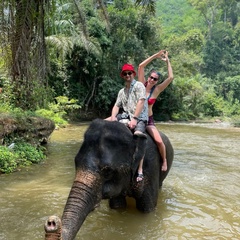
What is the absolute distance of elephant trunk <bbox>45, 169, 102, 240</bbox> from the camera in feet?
9.62

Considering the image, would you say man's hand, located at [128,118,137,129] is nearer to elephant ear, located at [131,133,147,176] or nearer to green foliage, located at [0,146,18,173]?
elephant ear, located at [131,133,147,176]

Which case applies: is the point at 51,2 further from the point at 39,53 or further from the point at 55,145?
the point at 55,145

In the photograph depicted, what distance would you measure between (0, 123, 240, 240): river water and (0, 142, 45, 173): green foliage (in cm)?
23

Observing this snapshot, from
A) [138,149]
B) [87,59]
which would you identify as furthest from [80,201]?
[87,59]

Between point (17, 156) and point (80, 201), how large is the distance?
5132 mm

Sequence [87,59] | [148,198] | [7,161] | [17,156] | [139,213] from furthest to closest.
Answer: [87,59] < [17,156] < [7,161] < [139,213] < [148,198]

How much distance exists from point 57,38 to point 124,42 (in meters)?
6.71

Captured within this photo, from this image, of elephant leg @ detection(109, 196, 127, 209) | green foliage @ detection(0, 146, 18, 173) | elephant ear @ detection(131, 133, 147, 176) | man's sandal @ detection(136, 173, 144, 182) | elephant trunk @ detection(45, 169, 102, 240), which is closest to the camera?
elephant trunk @ detection(45, 169, 102, 240)

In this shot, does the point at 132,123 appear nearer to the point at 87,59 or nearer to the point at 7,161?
the point at 7,161

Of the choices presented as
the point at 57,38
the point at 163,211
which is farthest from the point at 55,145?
the point at 57,38

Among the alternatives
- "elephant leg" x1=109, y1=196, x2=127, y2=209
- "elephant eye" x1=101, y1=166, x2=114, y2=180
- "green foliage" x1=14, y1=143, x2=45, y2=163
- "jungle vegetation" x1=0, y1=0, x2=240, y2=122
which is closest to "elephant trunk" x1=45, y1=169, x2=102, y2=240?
"elephant eye" x1=101, y1=166, x2=114, y2=180

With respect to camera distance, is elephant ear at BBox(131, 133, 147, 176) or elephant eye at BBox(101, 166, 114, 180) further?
elephant ear at BBox(131, 133, 147, 176)

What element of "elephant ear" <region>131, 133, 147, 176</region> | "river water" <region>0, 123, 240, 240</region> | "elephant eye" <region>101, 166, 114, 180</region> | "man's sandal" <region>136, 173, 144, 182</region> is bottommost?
"river water" <region>0, 123, 240, 240</region>

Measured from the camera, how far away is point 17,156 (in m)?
7.95
